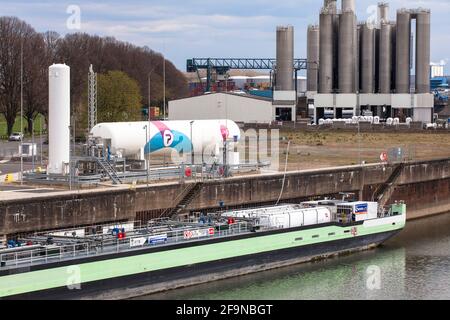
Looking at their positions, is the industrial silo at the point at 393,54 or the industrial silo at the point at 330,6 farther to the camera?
the industrial silo at the point at 393,54

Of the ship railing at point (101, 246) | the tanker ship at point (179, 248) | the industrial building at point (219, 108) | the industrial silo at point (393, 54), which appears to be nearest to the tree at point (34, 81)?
the industrial building at point (219, 108)

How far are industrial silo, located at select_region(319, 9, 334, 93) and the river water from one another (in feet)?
251

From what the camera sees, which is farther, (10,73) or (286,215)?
(10,73)

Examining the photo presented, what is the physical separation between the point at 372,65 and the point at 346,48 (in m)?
6.28

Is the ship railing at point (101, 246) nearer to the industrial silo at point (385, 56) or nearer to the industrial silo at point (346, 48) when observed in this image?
the industrial silo at point (346, 48)

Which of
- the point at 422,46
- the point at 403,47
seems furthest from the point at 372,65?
the point at 422,46

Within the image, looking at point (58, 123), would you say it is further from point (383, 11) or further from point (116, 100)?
point (383, 11)

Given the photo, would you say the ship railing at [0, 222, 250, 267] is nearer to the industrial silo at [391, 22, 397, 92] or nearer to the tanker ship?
the tanker ship

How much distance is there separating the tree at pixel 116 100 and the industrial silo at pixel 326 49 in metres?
37.2

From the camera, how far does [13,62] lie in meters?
105

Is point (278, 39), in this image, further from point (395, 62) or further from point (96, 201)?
point (96, 201)

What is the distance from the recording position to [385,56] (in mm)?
136500

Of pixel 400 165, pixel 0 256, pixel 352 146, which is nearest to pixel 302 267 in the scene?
pixel 0 256

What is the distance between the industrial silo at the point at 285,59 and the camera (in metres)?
142
